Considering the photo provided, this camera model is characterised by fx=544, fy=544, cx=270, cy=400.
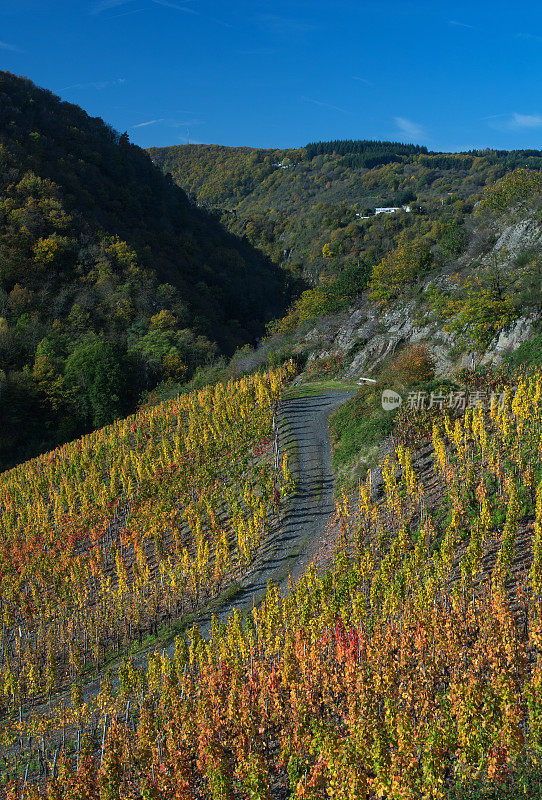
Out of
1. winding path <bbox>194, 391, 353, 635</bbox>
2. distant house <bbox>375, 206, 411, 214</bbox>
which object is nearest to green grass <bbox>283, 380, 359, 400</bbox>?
winding path <bbox>194, 391, 353, 635</bbox>

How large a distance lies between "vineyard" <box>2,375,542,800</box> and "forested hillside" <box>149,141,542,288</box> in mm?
24205

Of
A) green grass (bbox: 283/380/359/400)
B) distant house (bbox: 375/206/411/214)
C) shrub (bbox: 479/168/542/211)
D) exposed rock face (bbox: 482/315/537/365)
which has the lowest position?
green grass (bbox: 283/380/359/400)

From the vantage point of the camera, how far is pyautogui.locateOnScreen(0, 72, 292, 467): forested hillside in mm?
36562

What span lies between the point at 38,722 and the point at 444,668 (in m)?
6.69

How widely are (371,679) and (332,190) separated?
12456 cm

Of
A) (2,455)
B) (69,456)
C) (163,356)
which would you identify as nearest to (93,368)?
(163,356)

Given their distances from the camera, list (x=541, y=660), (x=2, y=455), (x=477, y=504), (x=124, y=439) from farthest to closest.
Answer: (x=2, y=455) → (x=124, y=439) → (x=477, y=504) → (x=541, y=660)

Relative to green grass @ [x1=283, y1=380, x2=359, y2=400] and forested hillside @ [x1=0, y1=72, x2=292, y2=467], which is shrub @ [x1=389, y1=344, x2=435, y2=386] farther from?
forested hillside @ [x1=0, y1=72, x2=292, y2=467]

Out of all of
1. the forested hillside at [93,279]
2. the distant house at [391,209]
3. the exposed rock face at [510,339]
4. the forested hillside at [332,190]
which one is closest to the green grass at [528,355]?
the exposed rock face at [510,339]

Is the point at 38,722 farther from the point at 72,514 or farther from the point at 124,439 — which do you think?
the point at 124,439

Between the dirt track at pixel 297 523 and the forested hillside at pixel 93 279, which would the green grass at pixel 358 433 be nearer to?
the dirt track at pixel 297 523

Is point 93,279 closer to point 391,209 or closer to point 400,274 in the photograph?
point 400,274

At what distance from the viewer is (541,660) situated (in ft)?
23.2

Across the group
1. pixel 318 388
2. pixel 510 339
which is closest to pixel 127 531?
pixel 318 388
